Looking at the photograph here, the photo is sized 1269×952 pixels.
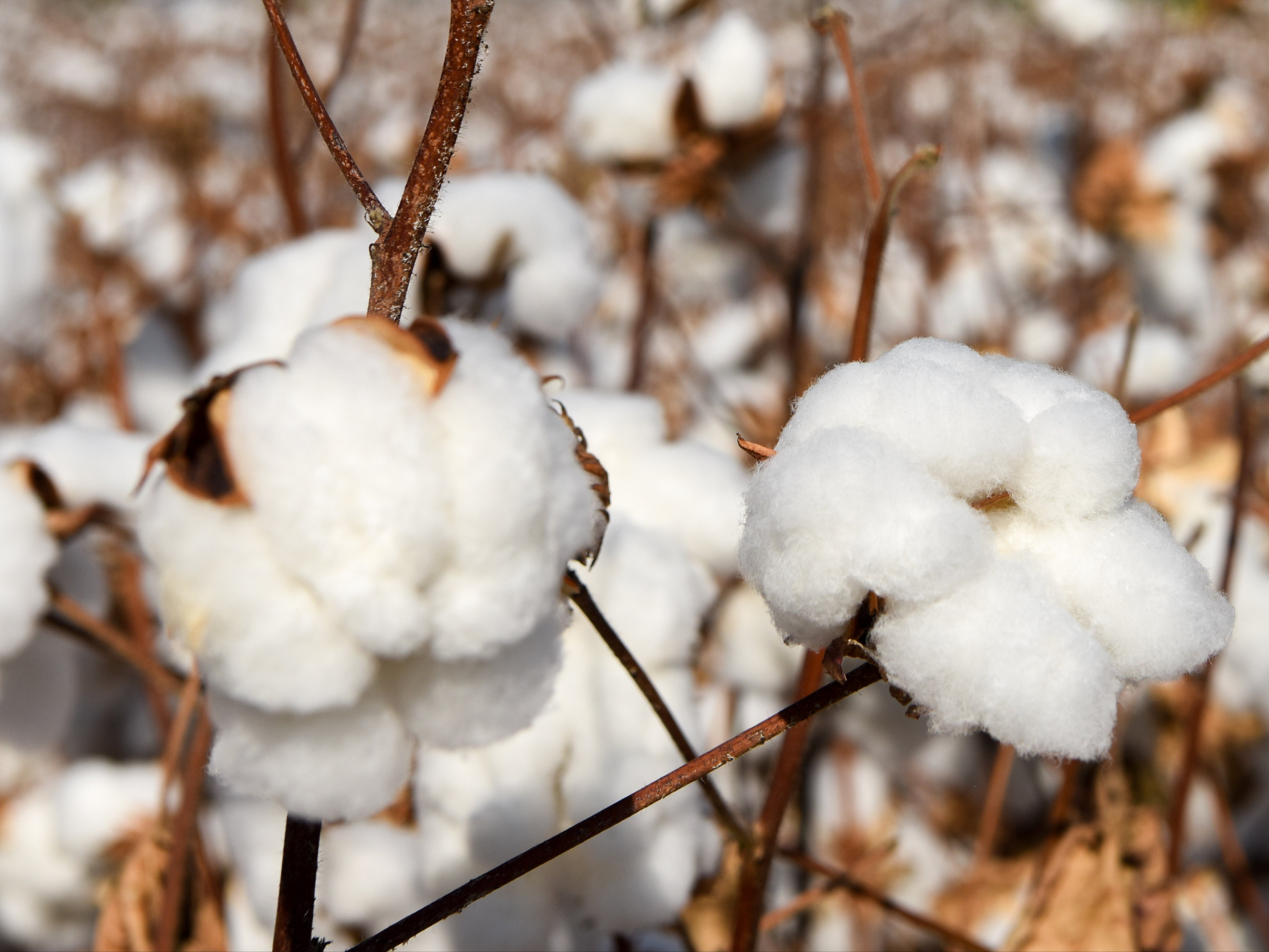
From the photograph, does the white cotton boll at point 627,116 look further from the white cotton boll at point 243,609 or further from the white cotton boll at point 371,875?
the white cotton boll at point 243,609

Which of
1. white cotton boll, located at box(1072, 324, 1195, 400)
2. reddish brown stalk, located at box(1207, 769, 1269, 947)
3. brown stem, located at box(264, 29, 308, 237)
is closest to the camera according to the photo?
brown stem, located at box(264, 29, 308, 237)

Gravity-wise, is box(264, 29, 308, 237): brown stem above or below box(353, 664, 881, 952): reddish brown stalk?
above

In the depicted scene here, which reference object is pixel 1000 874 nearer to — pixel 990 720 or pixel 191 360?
pixel 990 720

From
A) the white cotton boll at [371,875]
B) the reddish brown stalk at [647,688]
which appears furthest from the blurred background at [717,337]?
the reddish brown stalk at [647,688]

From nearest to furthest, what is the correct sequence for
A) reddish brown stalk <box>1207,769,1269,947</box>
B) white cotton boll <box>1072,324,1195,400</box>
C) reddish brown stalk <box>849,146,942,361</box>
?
1. reddish brown stalk <box>849,146,942,361</box>
2. reddish brown stalk <box>1207,769,1269,947</box>
3. white cotton boll <box>1072,324,1195,400</box>

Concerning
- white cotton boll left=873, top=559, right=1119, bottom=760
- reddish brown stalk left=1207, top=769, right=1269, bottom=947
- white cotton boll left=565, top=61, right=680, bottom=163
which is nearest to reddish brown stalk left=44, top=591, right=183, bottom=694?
white cotton boll left=873, top=559, right=1119, bottom=760

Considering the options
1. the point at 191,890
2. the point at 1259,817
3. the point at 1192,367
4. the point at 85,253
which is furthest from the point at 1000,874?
the point at 85,253

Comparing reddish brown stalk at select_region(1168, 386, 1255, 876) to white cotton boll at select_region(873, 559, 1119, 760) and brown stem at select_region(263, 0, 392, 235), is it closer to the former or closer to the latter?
white cotton boll at select_region(873, 559, 1119, 760)
